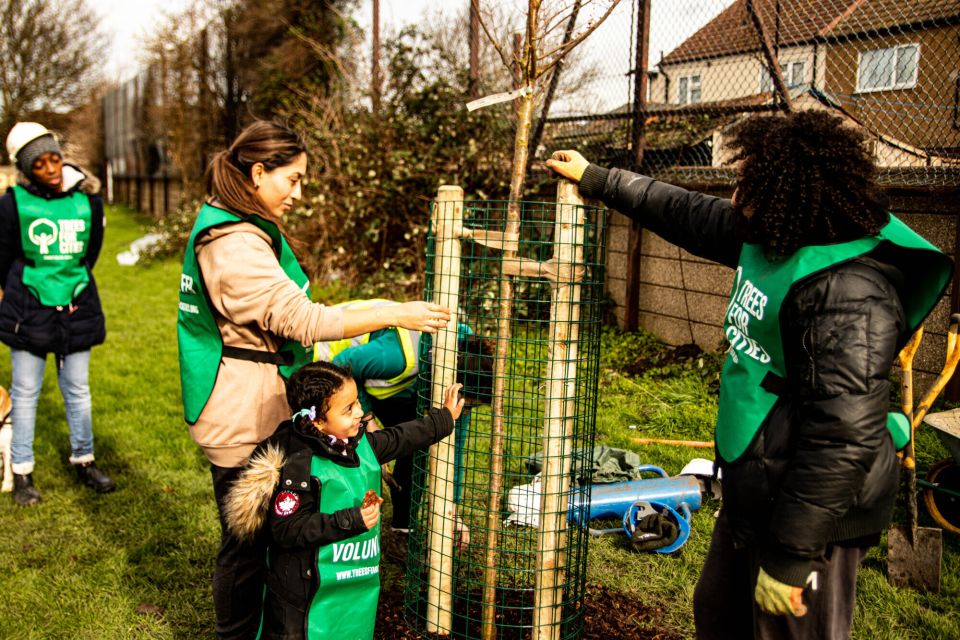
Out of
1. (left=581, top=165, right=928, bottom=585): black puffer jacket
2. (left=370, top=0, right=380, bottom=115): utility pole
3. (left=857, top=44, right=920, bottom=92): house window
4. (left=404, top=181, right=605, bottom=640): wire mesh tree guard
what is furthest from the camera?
(left=370, top=0, right=380, bottom=115): utility pole

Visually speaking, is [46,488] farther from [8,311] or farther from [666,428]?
[666,428]

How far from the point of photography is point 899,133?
18.6 ft

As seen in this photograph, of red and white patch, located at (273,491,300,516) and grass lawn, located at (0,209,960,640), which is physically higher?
red and white patch, located at (273,491,300,516)

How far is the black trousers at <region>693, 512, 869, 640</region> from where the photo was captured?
6.65 ft

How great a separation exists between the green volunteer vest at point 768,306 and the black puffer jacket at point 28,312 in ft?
12.5

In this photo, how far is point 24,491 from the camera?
463 cm

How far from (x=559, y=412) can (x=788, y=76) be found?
505cm

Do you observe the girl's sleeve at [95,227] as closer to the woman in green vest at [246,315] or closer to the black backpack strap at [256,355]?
the woman in green vest at [246,315]

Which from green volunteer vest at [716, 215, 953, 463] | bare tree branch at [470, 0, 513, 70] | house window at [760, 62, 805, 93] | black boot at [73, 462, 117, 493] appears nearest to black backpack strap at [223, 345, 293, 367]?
bare tree branch at [470, 0, 513, 70]

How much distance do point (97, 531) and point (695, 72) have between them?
6.13 meters

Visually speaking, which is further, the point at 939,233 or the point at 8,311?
the point at 939,233

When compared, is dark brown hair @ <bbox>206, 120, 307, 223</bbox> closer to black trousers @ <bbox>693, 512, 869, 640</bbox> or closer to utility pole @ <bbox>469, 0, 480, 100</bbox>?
black trousers @ <bbox>693, 512, 869, 640</bbox>

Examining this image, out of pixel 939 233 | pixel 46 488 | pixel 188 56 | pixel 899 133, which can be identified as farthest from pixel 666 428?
pixel 188 56

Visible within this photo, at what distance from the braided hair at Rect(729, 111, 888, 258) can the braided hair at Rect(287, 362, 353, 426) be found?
132 cm
